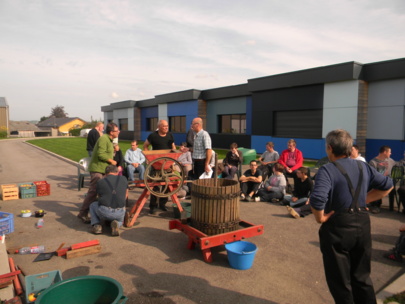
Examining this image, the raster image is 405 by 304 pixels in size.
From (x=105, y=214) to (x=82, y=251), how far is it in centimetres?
98

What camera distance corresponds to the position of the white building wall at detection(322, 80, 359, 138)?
1447 cm

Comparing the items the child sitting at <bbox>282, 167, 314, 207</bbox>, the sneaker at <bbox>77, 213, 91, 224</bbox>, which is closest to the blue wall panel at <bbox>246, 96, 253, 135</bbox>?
the child sitting at <bbox>282, 167, 314, 207</bbox>

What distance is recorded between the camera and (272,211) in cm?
716

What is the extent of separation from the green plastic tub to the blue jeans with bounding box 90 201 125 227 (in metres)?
2.74

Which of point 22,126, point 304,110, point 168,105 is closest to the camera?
point 304,110

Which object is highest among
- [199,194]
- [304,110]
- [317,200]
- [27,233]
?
[304,110]

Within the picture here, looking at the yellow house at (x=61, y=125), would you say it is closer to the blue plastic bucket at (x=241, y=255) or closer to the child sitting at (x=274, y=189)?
the child sitting at (x=274, y=189)

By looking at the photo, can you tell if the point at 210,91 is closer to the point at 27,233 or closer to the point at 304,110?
the point at 304,110

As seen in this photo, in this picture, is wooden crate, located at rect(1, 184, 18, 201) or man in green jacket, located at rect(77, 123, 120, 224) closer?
man in green jacket, located at rect(77, 123, 120, 224)

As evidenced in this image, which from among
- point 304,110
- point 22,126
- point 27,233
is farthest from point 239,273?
point 22,126

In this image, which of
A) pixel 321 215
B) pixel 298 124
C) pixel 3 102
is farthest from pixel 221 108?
pixel 3 102

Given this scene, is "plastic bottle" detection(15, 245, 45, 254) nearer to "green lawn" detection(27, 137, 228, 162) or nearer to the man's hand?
the man's hand

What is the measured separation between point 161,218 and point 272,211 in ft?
8.48

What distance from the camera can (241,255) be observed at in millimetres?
4082
